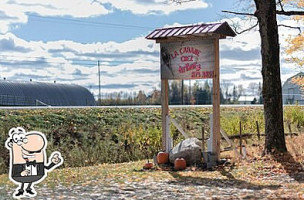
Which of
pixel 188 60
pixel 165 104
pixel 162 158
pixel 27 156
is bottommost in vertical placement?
pixel 162 158

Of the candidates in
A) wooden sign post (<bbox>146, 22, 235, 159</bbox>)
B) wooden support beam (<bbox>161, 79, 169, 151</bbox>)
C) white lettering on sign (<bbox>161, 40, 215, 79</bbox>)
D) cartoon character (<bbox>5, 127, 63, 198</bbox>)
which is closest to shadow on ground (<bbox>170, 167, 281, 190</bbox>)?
wooden sign post (<bbox>146, 22, 235, 159</bbox>)

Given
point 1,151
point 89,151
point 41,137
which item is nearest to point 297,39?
point 89,151

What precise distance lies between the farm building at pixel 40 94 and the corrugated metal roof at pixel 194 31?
105 ft

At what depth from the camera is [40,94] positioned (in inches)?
1777

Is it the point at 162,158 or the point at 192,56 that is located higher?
the point at 192,56

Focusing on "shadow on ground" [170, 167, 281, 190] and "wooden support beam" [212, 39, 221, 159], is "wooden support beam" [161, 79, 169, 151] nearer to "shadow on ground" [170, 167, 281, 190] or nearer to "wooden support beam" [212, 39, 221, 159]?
"wooden support beam" [212, 39, 221, 159]

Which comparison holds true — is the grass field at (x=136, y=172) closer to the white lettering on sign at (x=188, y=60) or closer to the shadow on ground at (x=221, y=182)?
the shadow on ground at (x=221, y=182)

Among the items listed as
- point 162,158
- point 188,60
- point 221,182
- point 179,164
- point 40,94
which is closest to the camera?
point 221,182

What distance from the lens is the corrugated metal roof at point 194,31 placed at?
10.7 metres

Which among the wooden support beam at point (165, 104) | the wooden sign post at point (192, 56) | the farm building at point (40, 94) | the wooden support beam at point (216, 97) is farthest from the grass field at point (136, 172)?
the farm building at point (40, 94)

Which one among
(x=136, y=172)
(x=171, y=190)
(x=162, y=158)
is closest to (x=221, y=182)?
(x=171, y=190)

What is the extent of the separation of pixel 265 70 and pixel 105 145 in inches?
212

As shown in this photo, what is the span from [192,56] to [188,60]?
14 centimetres

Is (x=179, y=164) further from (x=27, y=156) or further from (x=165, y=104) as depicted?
(x=27, y=156)
